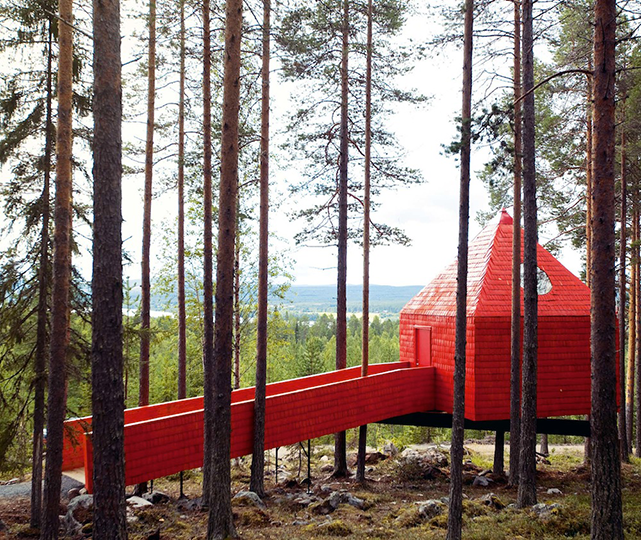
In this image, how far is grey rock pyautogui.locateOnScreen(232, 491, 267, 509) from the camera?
31.8 feet

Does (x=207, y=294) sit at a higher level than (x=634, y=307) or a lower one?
higher

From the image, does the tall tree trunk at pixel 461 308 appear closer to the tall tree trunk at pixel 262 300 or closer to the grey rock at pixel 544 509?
the grey rock at pixel 544 509

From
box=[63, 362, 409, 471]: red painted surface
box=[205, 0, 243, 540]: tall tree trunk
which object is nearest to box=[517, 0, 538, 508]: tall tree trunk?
box=[205, 0, 243, 540]: tall tree trunk

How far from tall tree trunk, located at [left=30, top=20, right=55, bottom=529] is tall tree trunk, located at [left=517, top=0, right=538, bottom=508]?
7879mm

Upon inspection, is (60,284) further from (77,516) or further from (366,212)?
(366,212)

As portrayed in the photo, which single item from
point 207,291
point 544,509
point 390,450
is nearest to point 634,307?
point 390,450

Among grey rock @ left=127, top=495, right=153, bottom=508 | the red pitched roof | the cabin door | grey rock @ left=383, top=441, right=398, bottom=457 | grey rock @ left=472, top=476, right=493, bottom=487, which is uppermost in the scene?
the red pitched roof

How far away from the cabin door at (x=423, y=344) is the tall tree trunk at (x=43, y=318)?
845 cm

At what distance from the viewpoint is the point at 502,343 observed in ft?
38.0

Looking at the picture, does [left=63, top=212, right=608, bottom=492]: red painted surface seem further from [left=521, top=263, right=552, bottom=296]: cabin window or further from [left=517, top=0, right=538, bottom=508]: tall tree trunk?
[left=517, top=0, right=538, bottom=508]: tall tree trunk

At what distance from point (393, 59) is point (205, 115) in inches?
181

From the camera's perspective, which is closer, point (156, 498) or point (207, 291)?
point (207, 291)

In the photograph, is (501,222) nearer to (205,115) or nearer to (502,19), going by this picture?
(502,19)

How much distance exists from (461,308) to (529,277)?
2191 millimetres
